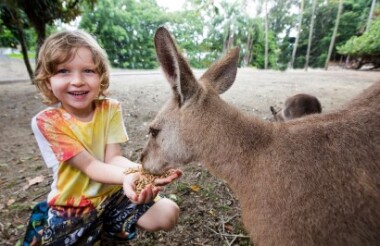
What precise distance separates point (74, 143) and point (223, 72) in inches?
39.6

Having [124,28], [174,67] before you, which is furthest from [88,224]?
[124,28]

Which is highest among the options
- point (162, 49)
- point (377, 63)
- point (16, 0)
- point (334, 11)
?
point (16, 0)

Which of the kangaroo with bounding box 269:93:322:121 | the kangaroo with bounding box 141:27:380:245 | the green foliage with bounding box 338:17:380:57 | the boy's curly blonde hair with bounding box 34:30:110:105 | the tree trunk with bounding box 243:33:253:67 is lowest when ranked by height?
the tree trunk with bounding box 243:33:253:67

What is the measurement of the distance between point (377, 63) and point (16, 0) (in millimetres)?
17036

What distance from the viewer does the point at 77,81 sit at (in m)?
1.88

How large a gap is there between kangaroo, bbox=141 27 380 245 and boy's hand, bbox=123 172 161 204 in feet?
0.72

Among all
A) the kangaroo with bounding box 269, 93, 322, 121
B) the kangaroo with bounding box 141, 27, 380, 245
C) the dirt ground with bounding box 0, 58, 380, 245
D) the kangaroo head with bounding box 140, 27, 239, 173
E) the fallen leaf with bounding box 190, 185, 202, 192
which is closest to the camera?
the kangaroo with bounding box 141, 27, 380, 245

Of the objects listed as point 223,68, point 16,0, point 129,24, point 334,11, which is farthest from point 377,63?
point 223,68

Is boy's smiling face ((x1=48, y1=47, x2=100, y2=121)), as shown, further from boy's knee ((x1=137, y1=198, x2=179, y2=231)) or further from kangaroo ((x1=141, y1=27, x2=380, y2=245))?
boy's knee ((x1=137, y1=198, x2=179, y2=231))

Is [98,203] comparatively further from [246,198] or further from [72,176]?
[246,198]

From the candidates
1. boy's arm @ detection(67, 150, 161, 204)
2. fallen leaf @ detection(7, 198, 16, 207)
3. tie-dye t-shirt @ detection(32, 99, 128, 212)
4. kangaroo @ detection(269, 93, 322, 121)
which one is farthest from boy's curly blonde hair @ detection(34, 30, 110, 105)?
kangaroo @ detection(269, 93, 322, 121)

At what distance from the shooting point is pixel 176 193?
290cm

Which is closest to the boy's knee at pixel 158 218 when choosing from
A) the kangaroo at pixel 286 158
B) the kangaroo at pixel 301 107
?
the kangaroo at pixel 286 158

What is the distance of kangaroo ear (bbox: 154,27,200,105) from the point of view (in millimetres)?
1429
